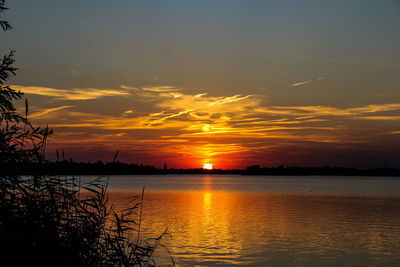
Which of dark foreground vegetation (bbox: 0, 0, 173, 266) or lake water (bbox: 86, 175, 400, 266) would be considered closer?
dark foreground vegetation (bbox: 0, 0, 173, 266)

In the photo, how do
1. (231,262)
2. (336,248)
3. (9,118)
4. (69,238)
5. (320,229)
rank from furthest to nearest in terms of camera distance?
(320,229) < (336,248) < (231,262) < (9,118) < (69,238)

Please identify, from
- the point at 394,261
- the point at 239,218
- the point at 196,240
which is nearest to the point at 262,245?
the point at 196,240

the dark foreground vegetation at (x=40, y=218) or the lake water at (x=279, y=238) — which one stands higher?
the dark foreground vegetation at (x=40, y=218)

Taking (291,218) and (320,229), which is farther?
(291,218)

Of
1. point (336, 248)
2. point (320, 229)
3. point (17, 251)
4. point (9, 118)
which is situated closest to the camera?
point (17, 251)

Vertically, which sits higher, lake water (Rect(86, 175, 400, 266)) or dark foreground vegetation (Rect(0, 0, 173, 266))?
dark foreground vegetation (Rect(0, 0, 173, 266))

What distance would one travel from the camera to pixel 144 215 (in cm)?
4575

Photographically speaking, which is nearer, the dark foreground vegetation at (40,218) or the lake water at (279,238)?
the dark foreground vegetation at (40,218)

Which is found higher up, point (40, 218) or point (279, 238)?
point (40, 218)

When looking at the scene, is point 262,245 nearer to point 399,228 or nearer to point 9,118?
point 399,228

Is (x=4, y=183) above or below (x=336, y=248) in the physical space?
above

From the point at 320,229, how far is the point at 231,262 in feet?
53.3

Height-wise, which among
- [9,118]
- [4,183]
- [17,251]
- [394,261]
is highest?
[9,118]

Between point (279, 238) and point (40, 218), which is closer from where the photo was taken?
point (40, 218)
